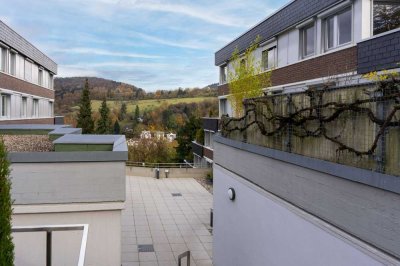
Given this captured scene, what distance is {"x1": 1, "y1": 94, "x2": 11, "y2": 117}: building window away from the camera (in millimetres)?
20609

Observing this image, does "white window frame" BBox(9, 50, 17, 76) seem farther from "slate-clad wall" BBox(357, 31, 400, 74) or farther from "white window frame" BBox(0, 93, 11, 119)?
"slate-clad wall" BBox(357, 31, 400, 74)

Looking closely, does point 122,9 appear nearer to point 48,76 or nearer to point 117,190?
point 48,76

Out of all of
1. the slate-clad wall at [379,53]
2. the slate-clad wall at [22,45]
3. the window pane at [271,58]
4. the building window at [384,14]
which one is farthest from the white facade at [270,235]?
the slate-clad wall at [22,45]

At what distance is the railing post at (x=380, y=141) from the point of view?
13.1ft

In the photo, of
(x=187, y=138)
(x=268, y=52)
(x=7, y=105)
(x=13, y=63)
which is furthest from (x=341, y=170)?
(x=187, y=138)

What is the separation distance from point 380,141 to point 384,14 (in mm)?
9129

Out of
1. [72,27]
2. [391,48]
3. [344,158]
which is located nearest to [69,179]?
[344,158]

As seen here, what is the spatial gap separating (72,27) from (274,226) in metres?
38.2

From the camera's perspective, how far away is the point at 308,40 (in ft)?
51.7

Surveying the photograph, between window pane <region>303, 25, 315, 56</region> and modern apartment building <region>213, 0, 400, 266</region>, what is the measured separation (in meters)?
2.80

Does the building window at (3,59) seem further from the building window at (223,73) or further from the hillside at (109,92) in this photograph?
the hillside at (109,92)

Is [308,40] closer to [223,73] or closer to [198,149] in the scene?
[223,73]

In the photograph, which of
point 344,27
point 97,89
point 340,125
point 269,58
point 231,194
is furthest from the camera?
point 97,89

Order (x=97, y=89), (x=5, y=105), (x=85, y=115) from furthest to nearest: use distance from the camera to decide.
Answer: (x=97, y=89)
(x=85, y=115)
(x=5, y=105)
